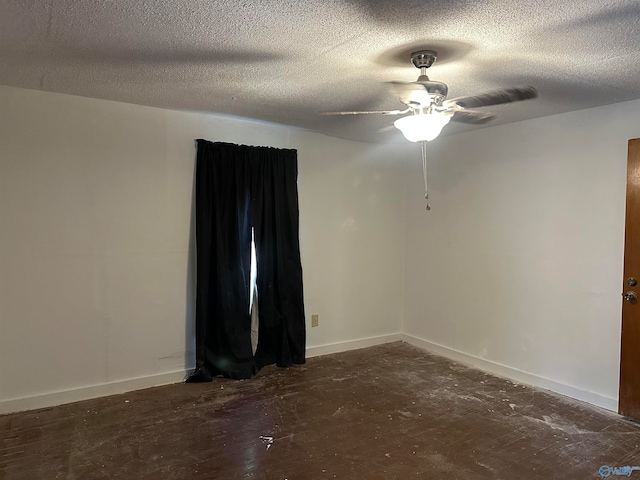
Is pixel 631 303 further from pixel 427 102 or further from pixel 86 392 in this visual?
pixel 86 392

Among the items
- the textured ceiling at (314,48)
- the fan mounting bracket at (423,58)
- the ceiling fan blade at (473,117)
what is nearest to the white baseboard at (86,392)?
the textured ceiling at (314,48)

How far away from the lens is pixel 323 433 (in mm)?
2705

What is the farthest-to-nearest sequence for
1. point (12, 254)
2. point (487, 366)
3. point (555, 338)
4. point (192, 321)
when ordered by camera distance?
point (487, 366), point (192, 321), point (555, 338), point (12, 254)

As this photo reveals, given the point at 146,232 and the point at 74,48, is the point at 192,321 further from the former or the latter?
the point at 74,48

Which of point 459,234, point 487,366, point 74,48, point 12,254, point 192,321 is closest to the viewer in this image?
point 74,48

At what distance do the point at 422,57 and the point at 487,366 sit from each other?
2.90 m

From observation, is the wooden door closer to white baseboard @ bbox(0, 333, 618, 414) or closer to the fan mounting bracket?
white baseboard @ bbox(0, 333, 618, 414)

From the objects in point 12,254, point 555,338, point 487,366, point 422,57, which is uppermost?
point 422,57

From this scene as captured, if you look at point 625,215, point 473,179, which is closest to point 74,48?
point 473,179

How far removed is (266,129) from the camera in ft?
12.8

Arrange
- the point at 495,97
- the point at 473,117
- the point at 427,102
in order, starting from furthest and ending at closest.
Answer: the point at 473,117
the point at 495,97
the point at 427,102

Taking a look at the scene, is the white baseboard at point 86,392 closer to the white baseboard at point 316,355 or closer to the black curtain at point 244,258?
the white baseboard at point 316,355

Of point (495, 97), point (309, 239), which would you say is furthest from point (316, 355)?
point (495, 97)

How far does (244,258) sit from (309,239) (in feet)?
2.47
